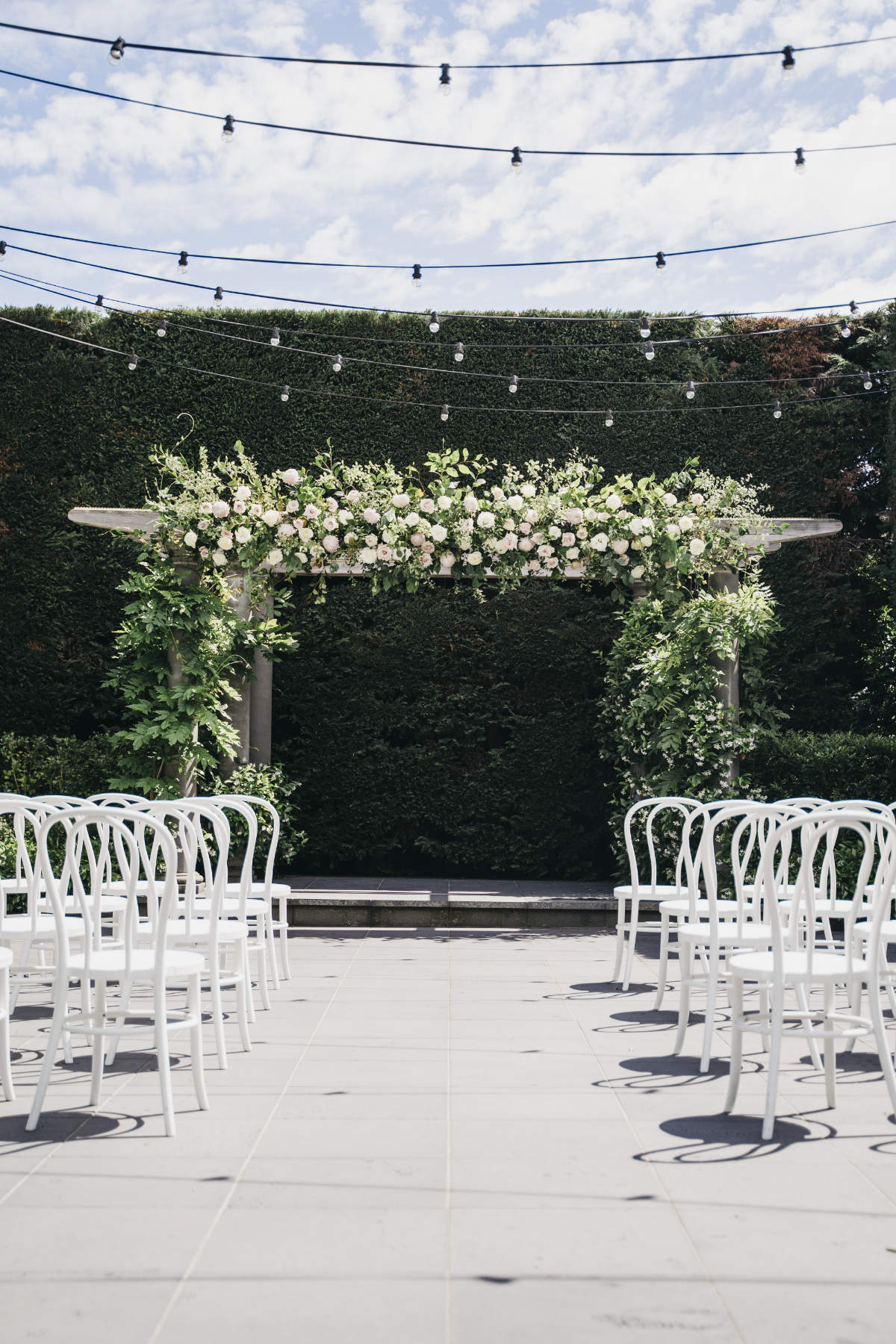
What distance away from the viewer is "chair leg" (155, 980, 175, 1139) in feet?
10.6

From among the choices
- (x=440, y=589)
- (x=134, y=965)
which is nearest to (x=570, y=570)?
(x=440, y=589)

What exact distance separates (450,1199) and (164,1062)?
1.00 meters

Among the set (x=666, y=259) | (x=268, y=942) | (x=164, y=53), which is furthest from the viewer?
(x=666, y=259)

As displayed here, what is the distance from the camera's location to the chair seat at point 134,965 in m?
3.35

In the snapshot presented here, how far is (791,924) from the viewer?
12.9ft

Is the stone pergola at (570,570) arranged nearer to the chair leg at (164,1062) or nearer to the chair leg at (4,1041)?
the chair leg at (4,1041)

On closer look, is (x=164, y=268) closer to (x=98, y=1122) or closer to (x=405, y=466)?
(x=405, y=466)

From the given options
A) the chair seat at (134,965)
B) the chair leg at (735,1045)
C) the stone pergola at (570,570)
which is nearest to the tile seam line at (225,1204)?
the chair seat at (134,965)

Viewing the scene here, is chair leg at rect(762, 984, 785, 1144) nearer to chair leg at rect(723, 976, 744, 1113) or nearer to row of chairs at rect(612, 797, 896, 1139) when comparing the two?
row of chairs at rect(612, 797, 896, 1139)

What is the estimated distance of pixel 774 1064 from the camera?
10.9ft

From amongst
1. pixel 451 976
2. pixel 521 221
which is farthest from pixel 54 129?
pixel 451 976

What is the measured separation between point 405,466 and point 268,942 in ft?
18.3

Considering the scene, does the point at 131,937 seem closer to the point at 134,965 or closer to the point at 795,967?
the point at 134,965

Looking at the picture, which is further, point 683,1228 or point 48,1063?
point 48,1063
